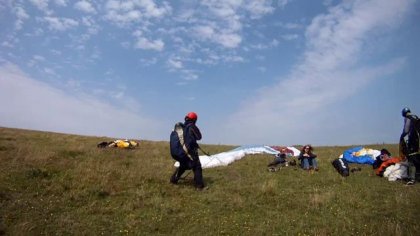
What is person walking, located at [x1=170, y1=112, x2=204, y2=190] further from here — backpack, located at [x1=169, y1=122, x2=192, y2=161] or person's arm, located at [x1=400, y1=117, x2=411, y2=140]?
person's arm, located at [x1=400, y1=117, x2=411, y2=140]

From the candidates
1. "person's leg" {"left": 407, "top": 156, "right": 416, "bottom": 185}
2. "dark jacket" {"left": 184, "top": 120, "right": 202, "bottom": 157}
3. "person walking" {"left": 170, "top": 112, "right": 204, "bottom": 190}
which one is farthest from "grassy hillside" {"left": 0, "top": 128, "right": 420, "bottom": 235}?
"dark jacket" {"left": 184, "top": 120, "right": 202, "bottom": 157}

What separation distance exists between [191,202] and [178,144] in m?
2.75

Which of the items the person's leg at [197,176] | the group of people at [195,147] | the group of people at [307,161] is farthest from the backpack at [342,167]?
the person's leg at [197,176]

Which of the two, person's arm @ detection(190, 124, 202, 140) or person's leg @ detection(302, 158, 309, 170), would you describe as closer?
person's arm @ detection(190, 124, 202, 140)

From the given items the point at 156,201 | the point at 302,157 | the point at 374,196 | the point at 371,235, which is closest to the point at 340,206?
the point at 374,196

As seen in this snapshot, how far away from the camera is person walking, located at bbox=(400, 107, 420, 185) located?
14.8 metres

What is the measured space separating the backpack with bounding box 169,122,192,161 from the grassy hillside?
49.0 inches

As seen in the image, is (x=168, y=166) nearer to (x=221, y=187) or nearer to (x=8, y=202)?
(x=221, y=187)

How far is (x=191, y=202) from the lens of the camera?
40.0 ft

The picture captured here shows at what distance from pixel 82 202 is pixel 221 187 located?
510 cm

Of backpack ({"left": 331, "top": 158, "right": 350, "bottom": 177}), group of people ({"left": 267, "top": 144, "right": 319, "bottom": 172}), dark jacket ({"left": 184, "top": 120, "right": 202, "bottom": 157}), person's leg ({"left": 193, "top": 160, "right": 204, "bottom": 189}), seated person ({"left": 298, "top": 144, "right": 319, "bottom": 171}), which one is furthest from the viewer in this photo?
seated person ({"left": 298, "top": 144, "right": 319, "bottom": 171})

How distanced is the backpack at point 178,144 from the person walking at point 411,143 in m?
8.70

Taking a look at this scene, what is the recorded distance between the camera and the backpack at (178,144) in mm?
14148

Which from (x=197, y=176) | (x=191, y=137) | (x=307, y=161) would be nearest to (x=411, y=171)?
(x=307, y=161)
